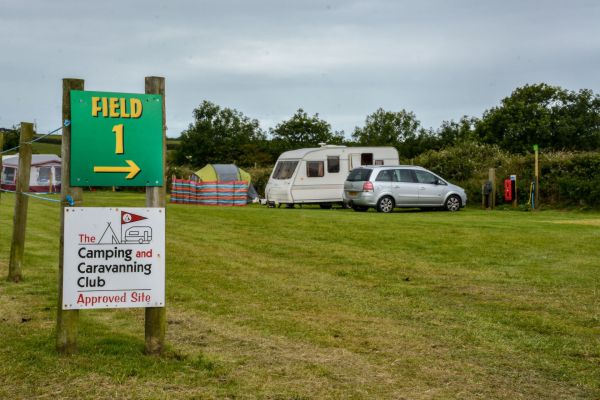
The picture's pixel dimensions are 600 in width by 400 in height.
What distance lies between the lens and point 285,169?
30.1 m

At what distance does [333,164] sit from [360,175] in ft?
12.5

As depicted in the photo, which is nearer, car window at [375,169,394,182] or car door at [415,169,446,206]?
car window at [375,169,394,182]

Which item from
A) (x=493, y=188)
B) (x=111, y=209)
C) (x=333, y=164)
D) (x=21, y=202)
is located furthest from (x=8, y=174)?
(x=111, y=209)

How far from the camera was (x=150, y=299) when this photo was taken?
568cm

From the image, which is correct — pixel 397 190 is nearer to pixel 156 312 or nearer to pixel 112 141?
pixel 156 312

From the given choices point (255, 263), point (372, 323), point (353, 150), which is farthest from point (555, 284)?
point (353, 150)

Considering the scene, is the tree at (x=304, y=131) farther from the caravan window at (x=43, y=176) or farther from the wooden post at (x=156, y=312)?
the wooden post at (x=156, y=312)

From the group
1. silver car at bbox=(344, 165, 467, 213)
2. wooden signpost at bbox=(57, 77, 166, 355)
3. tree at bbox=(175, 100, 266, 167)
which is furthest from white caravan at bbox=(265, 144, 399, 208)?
tree at bbox=(175, 100, 266, 167)

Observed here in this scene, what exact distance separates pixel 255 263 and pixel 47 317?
4714mm

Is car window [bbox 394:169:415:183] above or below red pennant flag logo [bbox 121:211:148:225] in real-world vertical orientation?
above

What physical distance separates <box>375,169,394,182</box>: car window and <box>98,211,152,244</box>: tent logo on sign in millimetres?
20208

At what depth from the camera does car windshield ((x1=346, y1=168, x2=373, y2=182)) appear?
84.6 feet

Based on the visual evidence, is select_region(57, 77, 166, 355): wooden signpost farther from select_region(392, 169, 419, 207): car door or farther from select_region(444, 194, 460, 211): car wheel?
select_region(444, 194, 460, 211): car wheel

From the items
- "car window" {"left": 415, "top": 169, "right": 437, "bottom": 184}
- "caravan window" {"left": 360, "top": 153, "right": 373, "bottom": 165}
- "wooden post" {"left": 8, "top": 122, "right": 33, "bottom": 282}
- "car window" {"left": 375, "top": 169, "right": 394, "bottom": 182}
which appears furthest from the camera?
"caravan window" {"left": 360, "top": 153, "right": 373, "bottom": 165}
